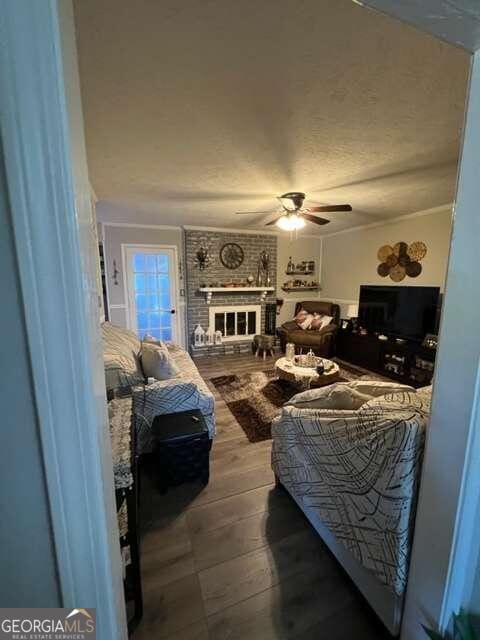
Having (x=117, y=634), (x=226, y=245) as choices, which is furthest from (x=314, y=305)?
(x=117, y=634)

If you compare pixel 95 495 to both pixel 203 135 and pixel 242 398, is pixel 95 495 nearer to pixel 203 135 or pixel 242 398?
pixel 203 135

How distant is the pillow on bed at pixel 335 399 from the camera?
1.44 meters

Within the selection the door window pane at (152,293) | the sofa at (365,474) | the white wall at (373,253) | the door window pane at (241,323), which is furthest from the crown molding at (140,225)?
the sofa at (365,474)

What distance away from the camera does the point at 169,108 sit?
1.47 meters

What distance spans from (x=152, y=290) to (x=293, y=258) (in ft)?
9.72

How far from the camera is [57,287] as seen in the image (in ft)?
1.40

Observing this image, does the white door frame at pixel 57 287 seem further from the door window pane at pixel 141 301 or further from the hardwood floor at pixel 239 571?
the door window pane at pixel 141 301

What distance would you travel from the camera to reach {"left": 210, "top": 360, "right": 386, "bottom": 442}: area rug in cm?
268

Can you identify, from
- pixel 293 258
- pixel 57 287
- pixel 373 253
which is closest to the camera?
pixel 57 287

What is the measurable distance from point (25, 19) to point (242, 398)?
3207 mm

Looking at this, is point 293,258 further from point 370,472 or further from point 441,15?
point 441,15

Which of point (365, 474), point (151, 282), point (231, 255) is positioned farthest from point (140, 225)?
point (365, 474)

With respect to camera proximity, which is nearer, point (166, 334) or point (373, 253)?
point (373, 253)

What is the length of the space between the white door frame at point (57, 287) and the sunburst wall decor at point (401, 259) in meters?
4.51
